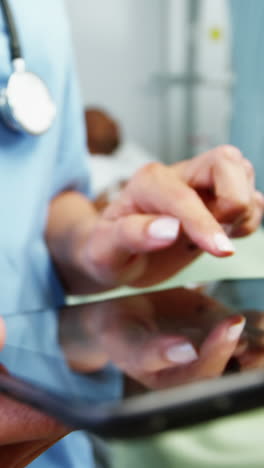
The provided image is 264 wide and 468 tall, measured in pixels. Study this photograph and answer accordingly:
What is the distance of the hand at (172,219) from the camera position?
0.31m

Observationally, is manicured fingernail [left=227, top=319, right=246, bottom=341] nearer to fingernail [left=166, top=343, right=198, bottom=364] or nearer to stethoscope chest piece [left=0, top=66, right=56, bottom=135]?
fingernail [left=166, top=343, right=198, bottom=364]

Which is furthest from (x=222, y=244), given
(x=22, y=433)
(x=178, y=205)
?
(x=22, y=433)

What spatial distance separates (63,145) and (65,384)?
1.20 ft

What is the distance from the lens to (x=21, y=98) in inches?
15.0

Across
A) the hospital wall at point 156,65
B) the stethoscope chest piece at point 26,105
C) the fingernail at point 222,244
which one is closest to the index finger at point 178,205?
the fingernail at point 222,244

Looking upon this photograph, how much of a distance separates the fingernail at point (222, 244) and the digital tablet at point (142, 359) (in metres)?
0.04

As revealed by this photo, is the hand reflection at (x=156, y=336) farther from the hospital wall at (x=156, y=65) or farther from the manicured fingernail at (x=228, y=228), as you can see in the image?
the hospital wall at (x=156, y=65)

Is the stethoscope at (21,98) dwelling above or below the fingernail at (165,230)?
above

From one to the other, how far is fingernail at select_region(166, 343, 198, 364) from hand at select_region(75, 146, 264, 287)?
0.07m

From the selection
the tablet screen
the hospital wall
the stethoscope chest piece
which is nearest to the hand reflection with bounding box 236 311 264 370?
the tablet screen

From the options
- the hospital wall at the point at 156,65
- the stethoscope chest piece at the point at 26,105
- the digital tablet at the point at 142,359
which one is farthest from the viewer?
the hospital wall at the point at 156,65

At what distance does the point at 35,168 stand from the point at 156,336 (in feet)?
0.76

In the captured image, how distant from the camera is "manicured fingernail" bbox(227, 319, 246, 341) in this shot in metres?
0.25

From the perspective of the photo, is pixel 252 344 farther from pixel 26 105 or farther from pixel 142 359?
pixel 26 105
